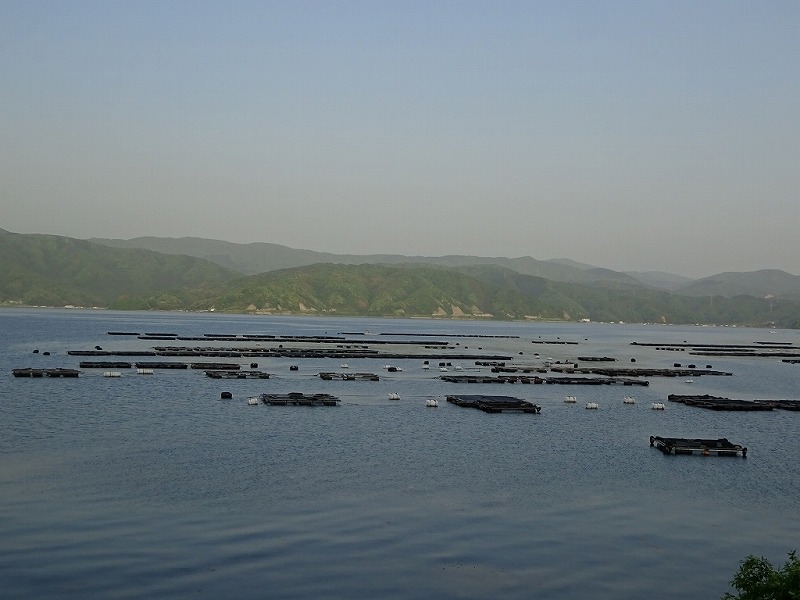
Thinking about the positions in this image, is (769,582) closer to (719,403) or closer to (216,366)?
(719,403)

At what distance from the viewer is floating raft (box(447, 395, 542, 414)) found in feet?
247

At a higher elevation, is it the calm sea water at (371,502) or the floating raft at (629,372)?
the floating raft at (629,372)

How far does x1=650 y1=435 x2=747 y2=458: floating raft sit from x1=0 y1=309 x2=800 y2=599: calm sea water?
900mm

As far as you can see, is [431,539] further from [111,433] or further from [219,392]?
[219,392]

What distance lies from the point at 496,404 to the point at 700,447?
75.5 ft

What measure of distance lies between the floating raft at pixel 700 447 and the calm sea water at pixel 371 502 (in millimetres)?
900

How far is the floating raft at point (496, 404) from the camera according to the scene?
7519cm

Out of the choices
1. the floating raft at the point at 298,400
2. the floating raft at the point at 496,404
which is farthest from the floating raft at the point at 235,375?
the floating raft at the point at 496,404

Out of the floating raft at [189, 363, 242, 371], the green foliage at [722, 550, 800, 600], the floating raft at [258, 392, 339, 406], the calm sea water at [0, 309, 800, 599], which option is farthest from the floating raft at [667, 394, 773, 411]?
the green foliage at [722, 550, 800, 600]

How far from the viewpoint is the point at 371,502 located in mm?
37938

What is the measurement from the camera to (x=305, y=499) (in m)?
38.0

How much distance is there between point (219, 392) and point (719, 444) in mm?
47489

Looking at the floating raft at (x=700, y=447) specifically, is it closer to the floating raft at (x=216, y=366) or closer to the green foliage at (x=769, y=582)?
the green foliage at (x=769, y=582)

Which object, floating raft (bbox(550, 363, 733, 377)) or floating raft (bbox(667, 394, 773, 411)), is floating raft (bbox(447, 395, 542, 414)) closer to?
floating raft (bbox(667, 394, 773, 411))
